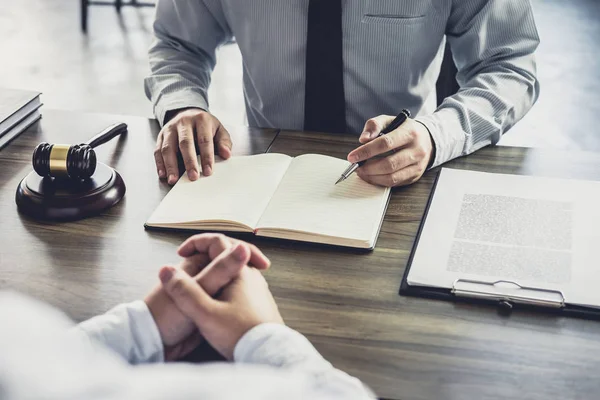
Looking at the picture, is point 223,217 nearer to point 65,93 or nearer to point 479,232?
point 479,232

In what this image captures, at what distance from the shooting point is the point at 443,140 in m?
1.35

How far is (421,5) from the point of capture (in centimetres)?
160

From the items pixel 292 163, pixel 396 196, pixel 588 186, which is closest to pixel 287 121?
pixel 292 163

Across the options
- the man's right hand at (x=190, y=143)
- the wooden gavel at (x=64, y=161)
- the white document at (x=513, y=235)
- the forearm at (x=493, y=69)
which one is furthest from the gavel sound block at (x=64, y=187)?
the forearm at (x=493, y=69)

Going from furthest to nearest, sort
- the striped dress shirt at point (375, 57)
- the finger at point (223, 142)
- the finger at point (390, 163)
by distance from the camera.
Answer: the striped dress shirt at point (375, 57)
the finger at point (223, 142)
the finger at point (390, 163)

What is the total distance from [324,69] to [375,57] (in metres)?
0.11

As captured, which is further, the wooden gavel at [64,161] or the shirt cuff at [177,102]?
the shirt cuff at [177,102]

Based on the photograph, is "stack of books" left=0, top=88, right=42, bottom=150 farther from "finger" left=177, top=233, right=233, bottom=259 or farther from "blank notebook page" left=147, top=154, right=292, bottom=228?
"finger" left=177, top=233, right=233, bottom=259

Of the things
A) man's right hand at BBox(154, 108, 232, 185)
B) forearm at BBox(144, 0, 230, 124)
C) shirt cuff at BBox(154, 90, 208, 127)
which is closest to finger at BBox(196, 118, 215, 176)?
man's right hand at BBox(154, 108, 232, 185)

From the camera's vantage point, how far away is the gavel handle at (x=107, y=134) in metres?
1.41

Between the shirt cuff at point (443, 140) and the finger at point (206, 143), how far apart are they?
36 cm

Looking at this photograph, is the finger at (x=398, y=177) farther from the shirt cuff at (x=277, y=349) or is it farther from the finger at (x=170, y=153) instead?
the shirt cuff at (x=277, y=349)

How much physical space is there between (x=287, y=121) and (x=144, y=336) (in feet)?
3.13

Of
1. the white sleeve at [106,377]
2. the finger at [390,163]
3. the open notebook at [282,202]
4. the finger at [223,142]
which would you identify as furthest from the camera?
the finger at [223,142]
